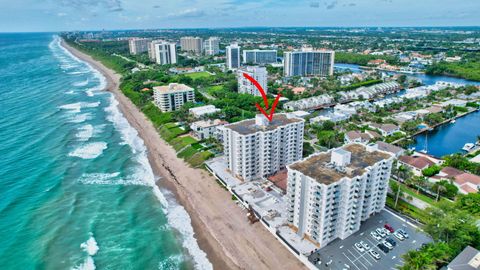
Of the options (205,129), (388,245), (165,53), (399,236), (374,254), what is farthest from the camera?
(165,53)

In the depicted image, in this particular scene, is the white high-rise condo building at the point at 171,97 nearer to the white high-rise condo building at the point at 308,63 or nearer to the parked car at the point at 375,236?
the white high-rise condo building at the point at 308,63

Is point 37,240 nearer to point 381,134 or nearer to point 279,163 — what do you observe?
point 279,163

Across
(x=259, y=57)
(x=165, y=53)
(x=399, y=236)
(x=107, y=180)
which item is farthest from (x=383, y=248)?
(x=165, y=53)

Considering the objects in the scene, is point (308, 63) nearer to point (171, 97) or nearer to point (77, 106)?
point (171, 97)

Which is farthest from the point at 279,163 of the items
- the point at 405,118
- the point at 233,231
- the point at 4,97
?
the point at 4,97

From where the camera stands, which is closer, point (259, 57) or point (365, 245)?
point (365, 245)

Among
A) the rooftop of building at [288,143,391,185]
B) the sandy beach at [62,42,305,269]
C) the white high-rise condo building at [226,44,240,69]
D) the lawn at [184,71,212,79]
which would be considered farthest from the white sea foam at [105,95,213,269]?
the white high-rise condo building at [226,44,240,69]
